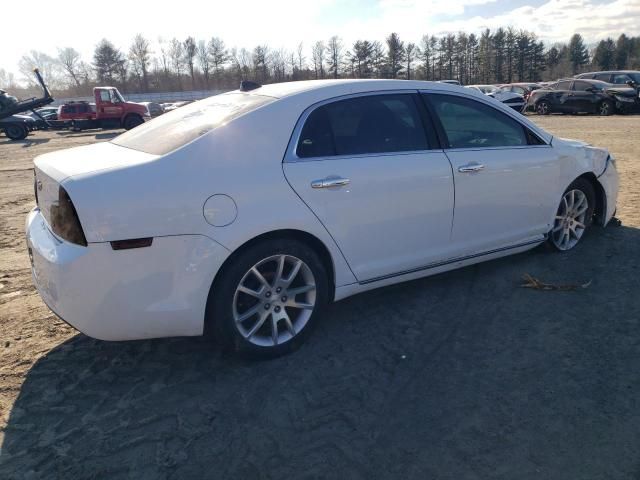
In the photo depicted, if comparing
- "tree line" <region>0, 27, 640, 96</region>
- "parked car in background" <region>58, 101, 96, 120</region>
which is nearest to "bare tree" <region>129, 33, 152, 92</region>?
"tree line" <region>0, 27, 640, 96</region>

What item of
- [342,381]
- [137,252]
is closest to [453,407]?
[342,381]

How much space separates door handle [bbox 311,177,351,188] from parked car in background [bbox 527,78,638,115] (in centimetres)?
2352

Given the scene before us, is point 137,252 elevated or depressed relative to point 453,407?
elevated

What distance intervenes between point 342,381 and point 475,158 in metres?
1.96

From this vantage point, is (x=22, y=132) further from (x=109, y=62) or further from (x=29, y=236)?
(x=109, y=62)

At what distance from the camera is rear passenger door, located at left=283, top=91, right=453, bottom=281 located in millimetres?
3166

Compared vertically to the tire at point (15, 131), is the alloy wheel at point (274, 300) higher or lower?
lower

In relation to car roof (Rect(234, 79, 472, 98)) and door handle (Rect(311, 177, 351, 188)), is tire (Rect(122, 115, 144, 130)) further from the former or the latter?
door handle (Rect(311, 177, 351, 188))

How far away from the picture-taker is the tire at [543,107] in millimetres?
25219

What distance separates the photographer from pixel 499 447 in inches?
93.2

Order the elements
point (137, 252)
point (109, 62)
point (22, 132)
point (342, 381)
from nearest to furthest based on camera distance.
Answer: point (137, 252) < point (342, 381) < point (22, 132) < point (109, 62)

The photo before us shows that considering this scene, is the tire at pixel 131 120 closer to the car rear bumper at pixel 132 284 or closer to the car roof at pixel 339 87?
the car roof at pixel 339 87

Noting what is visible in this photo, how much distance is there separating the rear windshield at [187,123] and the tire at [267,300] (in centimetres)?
80

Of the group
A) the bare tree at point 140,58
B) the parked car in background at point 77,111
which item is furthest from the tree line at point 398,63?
the parked car in background at point 77,111
